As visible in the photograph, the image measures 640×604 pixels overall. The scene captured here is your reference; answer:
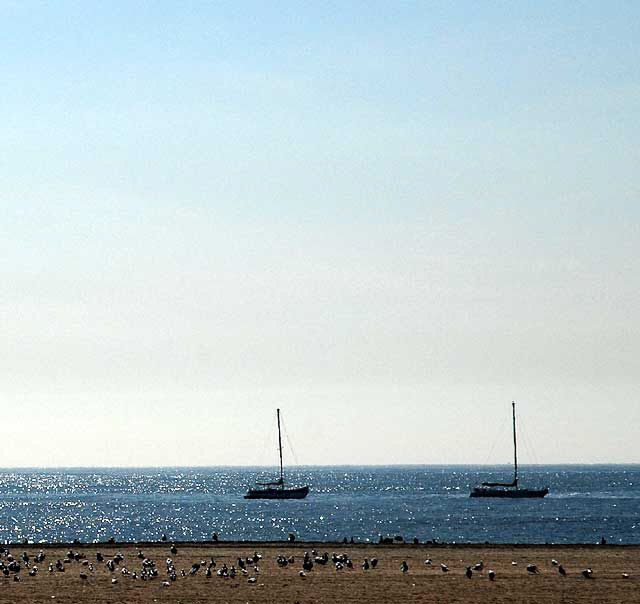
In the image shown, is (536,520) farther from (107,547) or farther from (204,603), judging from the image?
(204,603)

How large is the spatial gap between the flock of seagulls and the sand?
23 centimetres

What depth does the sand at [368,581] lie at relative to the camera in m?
47.5

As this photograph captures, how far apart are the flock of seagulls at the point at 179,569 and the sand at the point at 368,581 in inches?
9.2

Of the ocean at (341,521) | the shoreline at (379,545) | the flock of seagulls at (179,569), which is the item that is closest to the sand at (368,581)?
the flock of seagulls at (179,569)

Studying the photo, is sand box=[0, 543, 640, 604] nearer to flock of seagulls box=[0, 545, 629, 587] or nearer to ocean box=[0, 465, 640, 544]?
flock of seagulls box=[0, 545, 629, 587]

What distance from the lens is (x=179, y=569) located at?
190 ft

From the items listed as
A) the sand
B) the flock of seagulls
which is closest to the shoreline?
the sand

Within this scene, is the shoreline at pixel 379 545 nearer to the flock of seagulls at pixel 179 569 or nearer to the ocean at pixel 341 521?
the flock of seagulls at pixel 179 569

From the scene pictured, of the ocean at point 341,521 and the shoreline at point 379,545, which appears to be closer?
the shoreline at point 379,545

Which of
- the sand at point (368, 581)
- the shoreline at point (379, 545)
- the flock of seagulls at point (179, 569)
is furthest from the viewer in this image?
the shoreline at point (379, 545)

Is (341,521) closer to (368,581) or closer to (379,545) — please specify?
(379,545)

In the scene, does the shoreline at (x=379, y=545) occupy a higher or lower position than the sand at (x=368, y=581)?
lower

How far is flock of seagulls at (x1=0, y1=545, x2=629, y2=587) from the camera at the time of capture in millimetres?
54781

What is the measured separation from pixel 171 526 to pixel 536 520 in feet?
128
